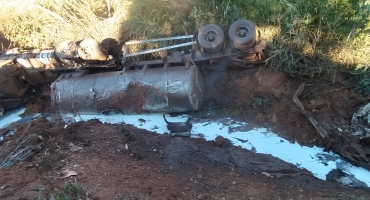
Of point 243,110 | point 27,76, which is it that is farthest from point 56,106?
point 243,110

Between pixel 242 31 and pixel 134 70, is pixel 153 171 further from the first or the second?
pixel 242 31

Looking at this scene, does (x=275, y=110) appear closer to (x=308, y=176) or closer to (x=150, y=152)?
(x=308, y=176)

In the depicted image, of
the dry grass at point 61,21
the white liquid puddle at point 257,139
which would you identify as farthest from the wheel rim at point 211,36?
the dry grass at point 61,21

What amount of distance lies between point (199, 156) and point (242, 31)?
6.69 ft

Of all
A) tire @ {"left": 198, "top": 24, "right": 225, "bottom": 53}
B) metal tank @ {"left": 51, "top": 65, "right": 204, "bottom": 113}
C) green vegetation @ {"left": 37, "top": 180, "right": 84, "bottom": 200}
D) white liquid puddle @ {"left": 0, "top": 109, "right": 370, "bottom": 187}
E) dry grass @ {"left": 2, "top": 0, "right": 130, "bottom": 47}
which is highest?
dry grass @ {"left": 2, "top": 0, "right": 130, "bottom": 47}

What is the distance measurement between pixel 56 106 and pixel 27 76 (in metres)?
1.18

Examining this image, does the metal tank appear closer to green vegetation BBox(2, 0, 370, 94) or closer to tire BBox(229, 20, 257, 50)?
tire BBox(229, 20, 257, 50)

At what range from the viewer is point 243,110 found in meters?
5.50

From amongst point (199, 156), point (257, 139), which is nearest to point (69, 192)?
point (199, 156)

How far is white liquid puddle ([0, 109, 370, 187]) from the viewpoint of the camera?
14.4 ft

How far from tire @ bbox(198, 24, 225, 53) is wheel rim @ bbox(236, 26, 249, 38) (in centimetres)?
25

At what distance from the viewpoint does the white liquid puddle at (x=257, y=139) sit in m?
4.38

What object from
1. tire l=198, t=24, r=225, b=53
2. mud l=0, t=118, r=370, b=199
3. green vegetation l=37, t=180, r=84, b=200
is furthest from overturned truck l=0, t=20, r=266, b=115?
green vegetation l=37, t=180, r=84, b=200

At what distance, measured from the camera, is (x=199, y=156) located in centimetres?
440
